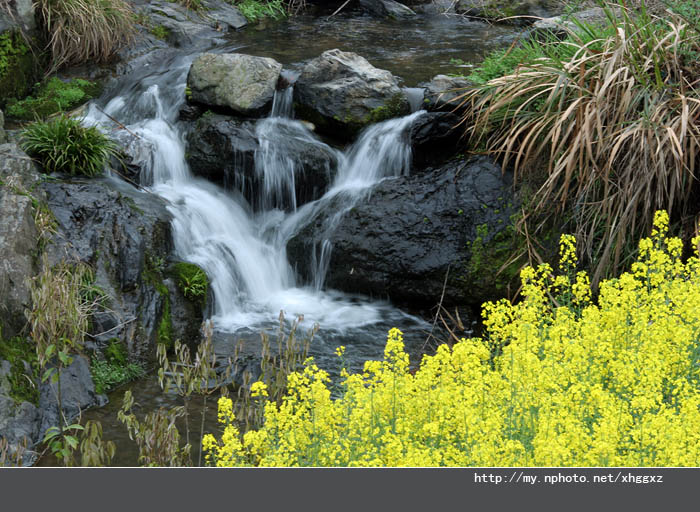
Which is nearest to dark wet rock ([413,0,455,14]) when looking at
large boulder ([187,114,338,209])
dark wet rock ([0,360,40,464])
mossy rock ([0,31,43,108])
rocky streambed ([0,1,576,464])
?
rocky streambed ([0,1,576,464])

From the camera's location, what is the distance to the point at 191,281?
708cm

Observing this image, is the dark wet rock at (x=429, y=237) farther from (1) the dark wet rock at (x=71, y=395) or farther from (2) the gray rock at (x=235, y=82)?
(1) the dark wet rock at (x=71, y=395)

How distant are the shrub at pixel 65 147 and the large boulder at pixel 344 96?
2.41 meters

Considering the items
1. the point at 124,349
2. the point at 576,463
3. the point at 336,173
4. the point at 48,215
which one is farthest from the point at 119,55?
the point at 576,463

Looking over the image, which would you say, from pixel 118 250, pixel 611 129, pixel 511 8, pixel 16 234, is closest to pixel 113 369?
pixel 118 250

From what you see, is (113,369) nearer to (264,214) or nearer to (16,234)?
(16,234)

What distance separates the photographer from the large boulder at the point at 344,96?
871 cm

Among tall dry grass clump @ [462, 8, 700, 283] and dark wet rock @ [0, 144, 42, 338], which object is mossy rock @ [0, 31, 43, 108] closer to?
dark wet rock @ [0, 144, 42, 338]

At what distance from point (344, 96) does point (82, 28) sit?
3900mm

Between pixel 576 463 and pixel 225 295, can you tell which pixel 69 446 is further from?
pixel 576 463

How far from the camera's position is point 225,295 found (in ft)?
24.5

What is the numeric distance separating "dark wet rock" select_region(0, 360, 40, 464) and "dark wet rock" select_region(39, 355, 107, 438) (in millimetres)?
98

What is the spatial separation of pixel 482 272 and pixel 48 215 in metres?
3.82

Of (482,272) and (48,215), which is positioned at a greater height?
(48,215)
